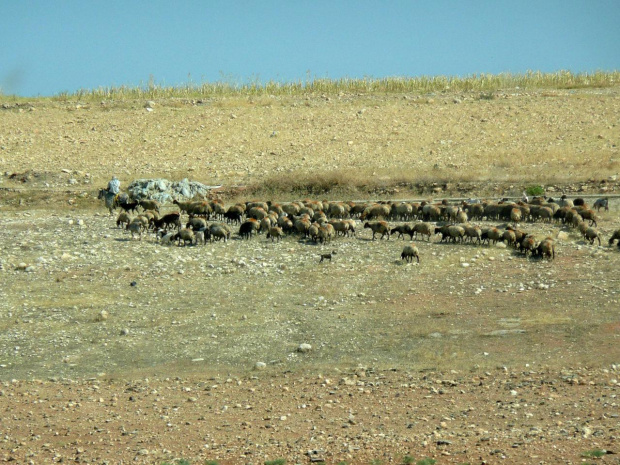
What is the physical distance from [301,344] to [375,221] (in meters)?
10.5

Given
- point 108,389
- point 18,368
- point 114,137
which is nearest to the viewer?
point 108,389

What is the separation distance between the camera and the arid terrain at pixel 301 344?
10.8m

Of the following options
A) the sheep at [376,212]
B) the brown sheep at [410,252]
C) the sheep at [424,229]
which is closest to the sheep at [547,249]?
the brown sheep at [410,252]

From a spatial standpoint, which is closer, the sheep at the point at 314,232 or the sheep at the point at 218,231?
the sheep at the point at 314,232

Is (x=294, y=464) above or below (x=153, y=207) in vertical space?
below

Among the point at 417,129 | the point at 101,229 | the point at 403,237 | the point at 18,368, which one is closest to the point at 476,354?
the point at 18,368

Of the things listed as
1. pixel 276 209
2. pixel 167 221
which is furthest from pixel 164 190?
pixel 167 221

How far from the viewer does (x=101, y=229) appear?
25141mm

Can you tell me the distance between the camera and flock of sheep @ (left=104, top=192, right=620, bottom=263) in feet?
73.4

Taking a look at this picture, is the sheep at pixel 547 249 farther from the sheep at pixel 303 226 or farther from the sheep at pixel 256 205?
the sheep at pixel 256 205

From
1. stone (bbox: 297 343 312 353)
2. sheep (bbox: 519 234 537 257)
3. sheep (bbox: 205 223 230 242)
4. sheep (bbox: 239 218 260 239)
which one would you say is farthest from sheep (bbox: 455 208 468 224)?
stone (bbox: 297 343 312 353)

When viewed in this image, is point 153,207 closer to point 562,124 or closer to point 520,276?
point 520,276

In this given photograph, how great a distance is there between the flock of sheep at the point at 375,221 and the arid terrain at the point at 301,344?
381 millimetres

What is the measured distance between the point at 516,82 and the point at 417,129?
519 inches
